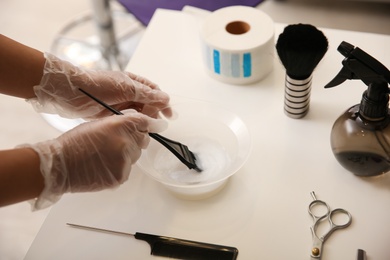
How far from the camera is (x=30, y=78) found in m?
0.84

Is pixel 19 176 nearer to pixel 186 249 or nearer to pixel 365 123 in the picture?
pixel 186 249

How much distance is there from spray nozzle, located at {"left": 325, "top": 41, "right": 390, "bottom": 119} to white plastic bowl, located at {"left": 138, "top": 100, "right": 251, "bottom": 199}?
0.20m

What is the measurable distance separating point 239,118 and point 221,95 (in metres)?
0.13

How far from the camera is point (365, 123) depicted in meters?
0.75

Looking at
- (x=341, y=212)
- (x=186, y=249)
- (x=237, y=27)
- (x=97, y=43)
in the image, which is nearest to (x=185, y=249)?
(x=186, y=249)

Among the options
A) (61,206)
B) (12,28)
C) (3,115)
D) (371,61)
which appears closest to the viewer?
(371,61)

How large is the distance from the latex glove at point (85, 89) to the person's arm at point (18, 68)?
1 centimetres

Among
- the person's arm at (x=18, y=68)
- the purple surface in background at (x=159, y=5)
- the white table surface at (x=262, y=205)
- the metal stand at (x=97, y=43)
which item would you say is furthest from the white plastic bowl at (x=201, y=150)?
the metal stand at (x=97, y=43)

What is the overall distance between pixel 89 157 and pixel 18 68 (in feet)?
0.76

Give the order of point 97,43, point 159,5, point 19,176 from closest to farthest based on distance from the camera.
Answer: point 19,176
point 159,5
point 97,43

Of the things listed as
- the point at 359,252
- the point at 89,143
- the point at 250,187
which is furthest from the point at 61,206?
the point at 359,252

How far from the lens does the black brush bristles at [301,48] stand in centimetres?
80

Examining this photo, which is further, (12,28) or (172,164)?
(12,28)

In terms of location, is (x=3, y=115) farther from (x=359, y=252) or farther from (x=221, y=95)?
(x=359, y=252)
